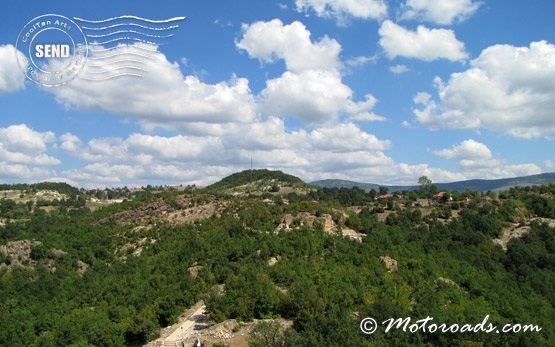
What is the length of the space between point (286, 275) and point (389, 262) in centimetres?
1820

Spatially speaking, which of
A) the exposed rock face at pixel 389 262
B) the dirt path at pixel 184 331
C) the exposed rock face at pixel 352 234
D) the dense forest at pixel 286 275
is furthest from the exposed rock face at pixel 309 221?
the dirt path at pixel 184 331

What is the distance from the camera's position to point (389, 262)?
6919cm

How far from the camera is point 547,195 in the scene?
13462cm

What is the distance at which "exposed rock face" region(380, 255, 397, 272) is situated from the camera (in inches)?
2655

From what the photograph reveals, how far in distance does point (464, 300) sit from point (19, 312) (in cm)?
5673

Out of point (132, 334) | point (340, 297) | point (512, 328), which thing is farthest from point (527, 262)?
point (132, 334)

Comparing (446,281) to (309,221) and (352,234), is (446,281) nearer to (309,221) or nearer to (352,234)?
(352,234)

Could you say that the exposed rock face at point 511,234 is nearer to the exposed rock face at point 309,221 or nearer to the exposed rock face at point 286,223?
the exposed rock face at point 309,221

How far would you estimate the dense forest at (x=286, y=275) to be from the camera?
165 ft

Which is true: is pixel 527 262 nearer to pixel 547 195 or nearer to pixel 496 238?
pixel 496 238

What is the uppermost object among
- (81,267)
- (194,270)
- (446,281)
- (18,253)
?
(18,253)

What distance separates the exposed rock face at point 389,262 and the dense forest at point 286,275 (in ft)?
2.07

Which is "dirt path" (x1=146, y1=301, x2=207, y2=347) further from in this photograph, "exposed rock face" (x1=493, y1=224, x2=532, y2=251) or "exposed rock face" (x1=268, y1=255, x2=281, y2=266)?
"exposed rock face" (x1=493, y1=224, x2=532, y2=251)

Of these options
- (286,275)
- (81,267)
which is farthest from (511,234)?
(81,267)
